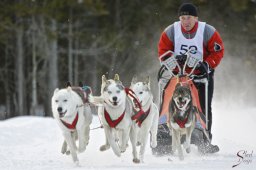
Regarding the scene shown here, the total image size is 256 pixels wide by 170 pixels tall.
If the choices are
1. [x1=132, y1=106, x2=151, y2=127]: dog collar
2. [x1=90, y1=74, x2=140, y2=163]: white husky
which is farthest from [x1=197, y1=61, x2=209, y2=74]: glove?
[x1=90, y1=74, x2=140, y2=163]: white husky

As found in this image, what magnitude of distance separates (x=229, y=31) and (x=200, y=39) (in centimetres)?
2364

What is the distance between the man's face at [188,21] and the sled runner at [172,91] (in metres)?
0.37

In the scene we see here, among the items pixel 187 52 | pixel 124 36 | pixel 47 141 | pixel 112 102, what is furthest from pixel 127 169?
pixel 124 36

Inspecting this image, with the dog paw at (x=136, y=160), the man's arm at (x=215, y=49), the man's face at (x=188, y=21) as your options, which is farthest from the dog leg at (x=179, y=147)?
the man's face at (x=188, y=21)

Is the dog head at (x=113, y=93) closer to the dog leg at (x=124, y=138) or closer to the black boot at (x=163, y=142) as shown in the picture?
the dog leg at (x=124, y=138)

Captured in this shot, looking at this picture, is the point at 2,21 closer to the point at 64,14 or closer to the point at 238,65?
the point at 64,14

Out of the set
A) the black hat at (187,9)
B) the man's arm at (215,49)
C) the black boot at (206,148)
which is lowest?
the black boot at (206,148)

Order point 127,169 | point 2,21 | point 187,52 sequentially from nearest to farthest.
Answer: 1. point 127,169
2. point 187,52
3. point 2,21

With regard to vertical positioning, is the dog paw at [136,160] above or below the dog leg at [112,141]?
below

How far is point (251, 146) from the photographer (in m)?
10.2

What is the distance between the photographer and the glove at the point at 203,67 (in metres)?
8.79

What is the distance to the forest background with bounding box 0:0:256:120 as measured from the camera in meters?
24.3

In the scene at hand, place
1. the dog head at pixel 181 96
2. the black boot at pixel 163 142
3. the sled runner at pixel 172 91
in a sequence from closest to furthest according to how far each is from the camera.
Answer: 1. the dog head at pixel 181 96
2. the sled runner at pixel 172 91
3. the black boot at pixel 163 142

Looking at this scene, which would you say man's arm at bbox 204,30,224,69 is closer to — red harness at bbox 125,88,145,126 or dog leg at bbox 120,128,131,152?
red harness at bbox 125,88,145,126
